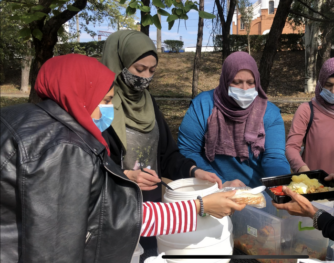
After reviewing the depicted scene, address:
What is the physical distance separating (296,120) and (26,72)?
20.6m

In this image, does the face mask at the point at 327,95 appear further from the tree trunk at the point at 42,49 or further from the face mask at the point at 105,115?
the tree trunk at the point at 42,49

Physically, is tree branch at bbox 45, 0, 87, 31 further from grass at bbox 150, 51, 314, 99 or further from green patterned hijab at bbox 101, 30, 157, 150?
grass at bbox 150, 51, 314, 99

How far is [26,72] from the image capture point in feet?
67.0

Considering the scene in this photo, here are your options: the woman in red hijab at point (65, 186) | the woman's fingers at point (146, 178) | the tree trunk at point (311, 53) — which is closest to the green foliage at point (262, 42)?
the tree trunk at point (311, 53)

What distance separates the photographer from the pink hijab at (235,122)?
A: 87.2 inches

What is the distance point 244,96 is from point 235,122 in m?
0.19

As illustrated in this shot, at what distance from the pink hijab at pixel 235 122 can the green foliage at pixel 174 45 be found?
2853cm

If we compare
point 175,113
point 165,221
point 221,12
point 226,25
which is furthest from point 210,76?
point 165,221

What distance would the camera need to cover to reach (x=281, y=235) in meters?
1.54

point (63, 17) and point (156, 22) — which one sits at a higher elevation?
point (63, 17)

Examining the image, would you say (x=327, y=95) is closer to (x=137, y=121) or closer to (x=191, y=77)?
(x=137, y=121)

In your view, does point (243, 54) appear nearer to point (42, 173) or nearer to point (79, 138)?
point (79, 138)

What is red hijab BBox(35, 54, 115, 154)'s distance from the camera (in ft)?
3.99

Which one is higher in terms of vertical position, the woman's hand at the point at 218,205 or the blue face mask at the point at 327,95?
the blue face mask at the point at 327,95
